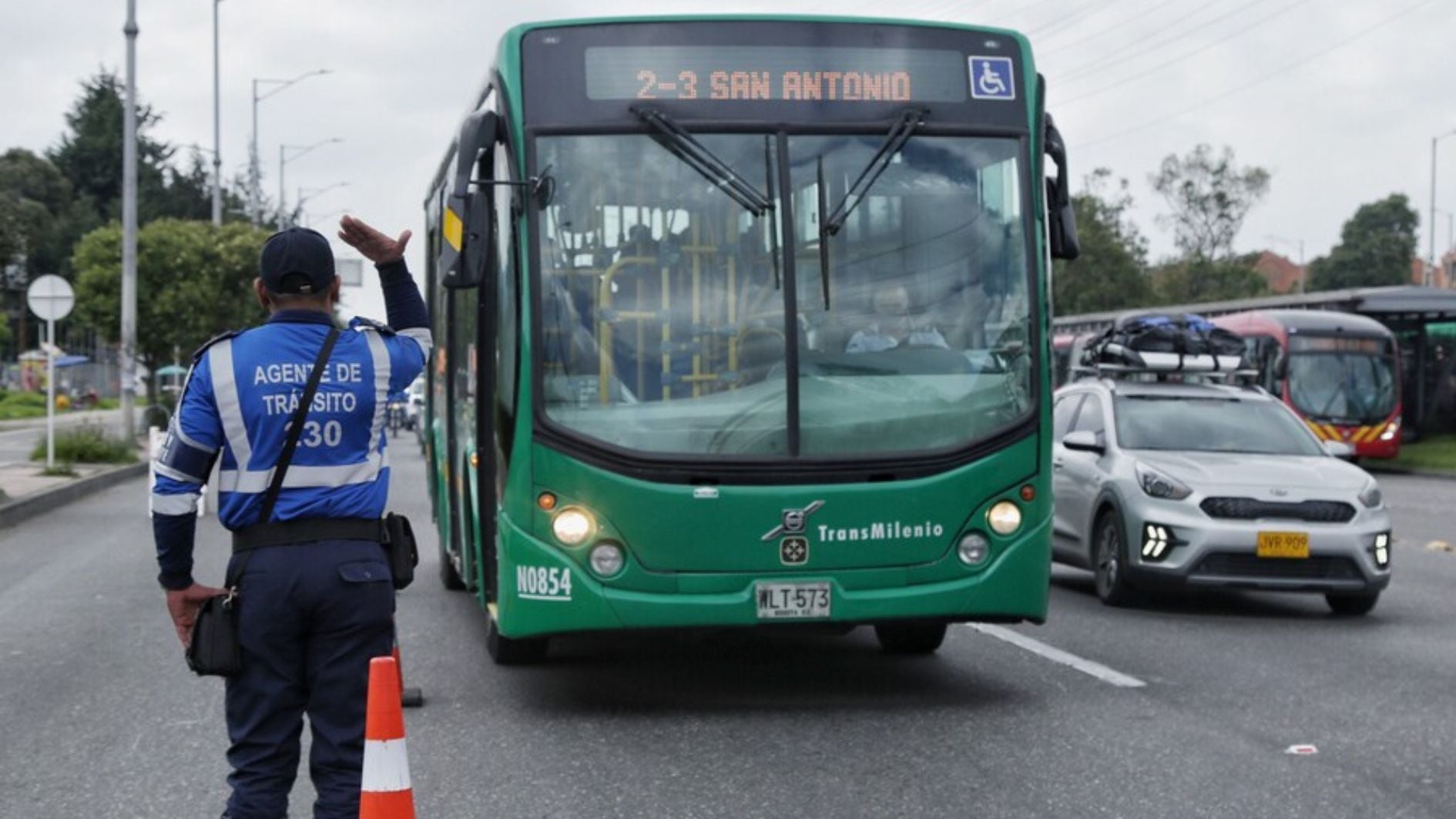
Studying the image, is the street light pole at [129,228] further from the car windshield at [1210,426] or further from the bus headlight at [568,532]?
the bus headlight at [568,532]

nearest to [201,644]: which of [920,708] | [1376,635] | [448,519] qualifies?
[920,708]

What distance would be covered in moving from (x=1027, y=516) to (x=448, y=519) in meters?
4.43

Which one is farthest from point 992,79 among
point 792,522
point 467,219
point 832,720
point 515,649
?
point 515,649

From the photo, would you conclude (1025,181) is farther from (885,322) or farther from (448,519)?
(448,519)

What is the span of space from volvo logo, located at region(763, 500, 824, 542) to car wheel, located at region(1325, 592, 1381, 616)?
5.44m

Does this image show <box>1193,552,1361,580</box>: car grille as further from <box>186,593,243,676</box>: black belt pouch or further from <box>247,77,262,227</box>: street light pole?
<box>247,77,262,227</box>: street light pole

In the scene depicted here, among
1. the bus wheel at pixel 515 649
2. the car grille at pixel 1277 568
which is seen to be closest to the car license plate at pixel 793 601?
the bus wheel at pixel 515 649

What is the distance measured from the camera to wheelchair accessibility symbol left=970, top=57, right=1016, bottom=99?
29.3 ft

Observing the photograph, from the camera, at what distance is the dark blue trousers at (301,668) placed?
16.5 ft

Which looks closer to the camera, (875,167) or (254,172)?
(875,167)

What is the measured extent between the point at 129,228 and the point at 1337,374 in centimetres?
2102

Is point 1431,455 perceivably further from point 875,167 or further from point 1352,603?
point 875,167

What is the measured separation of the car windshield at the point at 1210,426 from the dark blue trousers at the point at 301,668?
899 cm

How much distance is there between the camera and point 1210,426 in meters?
13.6
